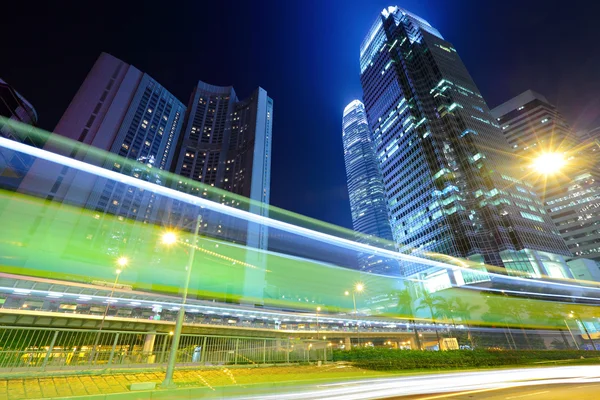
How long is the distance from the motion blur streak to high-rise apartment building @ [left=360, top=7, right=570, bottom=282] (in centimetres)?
5749

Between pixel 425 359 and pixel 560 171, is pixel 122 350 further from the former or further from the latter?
pixel 560 171

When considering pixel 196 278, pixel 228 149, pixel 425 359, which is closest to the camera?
pixel 425 359

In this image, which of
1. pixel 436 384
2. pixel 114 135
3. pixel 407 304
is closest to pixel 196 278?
pixel 114 135

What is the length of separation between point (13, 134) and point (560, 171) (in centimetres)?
17928

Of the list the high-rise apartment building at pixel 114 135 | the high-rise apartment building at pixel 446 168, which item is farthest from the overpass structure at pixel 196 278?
the high-rise apartment building at pixel 446 168

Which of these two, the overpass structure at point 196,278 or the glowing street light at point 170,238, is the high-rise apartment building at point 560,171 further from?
the glowing street light at point 170,238

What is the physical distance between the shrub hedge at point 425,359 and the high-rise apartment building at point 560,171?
89621 mm

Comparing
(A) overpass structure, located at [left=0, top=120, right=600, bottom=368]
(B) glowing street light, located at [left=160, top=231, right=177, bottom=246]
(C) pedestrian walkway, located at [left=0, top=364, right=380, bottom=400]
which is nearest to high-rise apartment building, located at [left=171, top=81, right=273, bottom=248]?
(A) overpass structure, located at [left=0, top=120, right=600, bottom=368]

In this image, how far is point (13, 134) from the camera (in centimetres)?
5331

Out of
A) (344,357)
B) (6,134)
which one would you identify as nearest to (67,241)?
(6,134)

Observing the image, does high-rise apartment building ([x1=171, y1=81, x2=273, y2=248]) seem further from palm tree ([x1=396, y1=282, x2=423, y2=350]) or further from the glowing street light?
the glowing street light

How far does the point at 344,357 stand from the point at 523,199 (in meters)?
87.1

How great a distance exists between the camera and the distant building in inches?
2014

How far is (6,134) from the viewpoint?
169 feet
